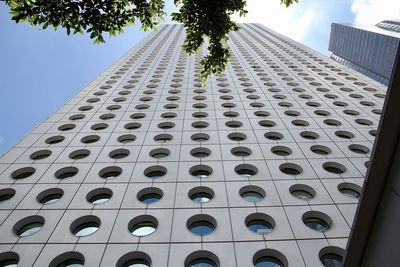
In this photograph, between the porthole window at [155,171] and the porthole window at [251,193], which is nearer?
the porthole window at [251,193]

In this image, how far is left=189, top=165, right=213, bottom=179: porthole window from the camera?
58.9 feet

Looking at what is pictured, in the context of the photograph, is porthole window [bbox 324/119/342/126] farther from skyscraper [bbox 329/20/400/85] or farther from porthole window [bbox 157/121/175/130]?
skyscraper [bbox 329/20/400/85]

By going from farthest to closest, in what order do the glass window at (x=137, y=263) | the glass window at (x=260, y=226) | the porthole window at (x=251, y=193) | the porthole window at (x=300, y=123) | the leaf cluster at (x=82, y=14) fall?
the porthole window at (x=300, y=123), the porthole window at (x=251, y=193), the glass window at (x=260, y=226), the glass window at (x=137, y=263), the leaf cluster at (x=82, y=14)

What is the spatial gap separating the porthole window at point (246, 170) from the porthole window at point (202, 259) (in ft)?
19.4

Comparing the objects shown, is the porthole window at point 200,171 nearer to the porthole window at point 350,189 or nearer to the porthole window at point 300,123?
the porthole window at point 350,189

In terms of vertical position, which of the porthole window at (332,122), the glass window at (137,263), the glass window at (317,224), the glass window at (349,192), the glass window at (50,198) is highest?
the glass window at (50,198)

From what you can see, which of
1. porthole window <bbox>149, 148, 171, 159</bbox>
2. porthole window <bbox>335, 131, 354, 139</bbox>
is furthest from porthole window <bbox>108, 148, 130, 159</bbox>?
porthole window <bbox>335, 131, 354, 139</bbox>

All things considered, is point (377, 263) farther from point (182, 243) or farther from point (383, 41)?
point (383, 41)

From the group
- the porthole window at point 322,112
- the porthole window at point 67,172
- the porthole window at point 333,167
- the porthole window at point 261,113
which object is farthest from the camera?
the porthole window at point 322,112

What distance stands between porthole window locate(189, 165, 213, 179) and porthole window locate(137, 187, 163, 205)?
7.39ft

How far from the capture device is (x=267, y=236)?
13.3 metres

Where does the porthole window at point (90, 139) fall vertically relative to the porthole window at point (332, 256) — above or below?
above

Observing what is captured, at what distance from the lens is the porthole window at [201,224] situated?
14188mm

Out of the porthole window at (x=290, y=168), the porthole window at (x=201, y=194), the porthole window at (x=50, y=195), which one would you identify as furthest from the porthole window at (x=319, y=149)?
the porthole window at (x=50, y=195)
